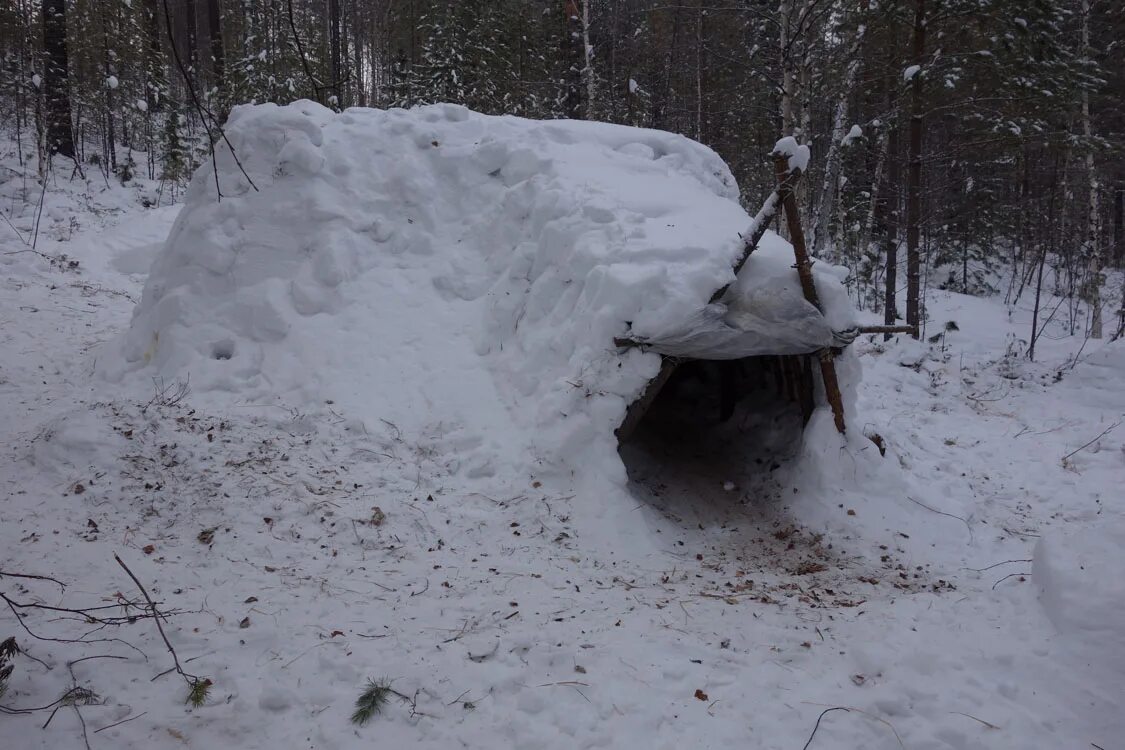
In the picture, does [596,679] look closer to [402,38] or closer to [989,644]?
[989,644]

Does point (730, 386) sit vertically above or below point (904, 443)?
above

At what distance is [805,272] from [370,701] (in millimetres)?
4613

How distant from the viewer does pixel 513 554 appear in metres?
4.50

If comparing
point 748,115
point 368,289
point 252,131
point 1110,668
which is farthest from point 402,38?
point 1110,668

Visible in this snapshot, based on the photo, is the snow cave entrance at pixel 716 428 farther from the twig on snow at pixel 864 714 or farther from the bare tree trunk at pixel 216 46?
the bare tree trunk at pixel 216 46

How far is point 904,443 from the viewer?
6887 mm

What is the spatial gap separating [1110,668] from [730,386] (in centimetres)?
458

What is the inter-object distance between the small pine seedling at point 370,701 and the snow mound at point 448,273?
233 centimetres

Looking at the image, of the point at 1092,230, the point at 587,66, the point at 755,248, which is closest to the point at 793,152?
the point at 755,248

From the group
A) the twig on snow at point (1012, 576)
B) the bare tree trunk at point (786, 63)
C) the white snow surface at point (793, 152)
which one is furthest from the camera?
the bare tree trunk at point (786, 63)

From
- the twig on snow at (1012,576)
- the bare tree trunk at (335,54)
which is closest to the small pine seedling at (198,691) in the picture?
the bare tree trunk at (335,54)

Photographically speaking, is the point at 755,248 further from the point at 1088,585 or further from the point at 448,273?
the point at 448,273

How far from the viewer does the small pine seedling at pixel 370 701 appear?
2889mm

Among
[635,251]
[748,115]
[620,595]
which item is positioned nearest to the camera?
[620,595]
